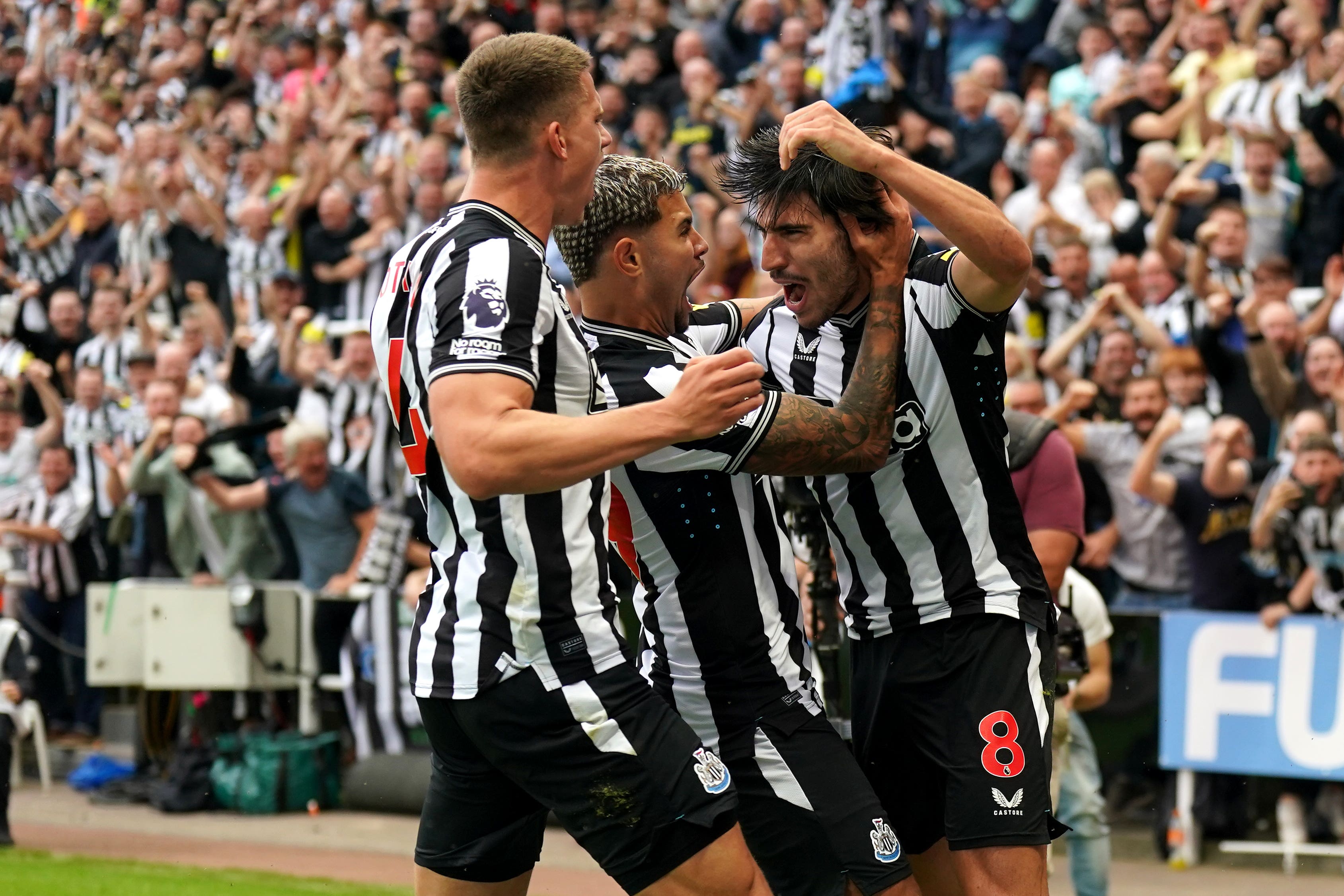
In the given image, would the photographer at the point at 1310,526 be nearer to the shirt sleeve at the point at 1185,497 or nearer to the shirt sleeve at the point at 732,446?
the shirt sleeve at the point at 1185,497

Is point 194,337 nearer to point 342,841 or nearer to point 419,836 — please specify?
point 342,841

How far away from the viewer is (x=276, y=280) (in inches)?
525

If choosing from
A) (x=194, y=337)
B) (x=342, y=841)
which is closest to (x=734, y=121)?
(x=194, y=337)

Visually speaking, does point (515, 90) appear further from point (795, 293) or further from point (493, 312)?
point (795, 293)

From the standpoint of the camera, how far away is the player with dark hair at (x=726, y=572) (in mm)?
3986

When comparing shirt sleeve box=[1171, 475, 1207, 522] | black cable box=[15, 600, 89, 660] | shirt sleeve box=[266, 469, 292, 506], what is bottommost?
black cable box=[15, 600, 89, 660]

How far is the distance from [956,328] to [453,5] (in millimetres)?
13716

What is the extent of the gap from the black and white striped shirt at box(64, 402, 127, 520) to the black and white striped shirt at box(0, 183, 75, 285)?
480 centimetres

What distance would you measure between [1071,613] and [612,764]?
10.5 ft

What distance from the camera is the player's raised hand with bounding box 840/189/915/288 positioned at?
4035mm

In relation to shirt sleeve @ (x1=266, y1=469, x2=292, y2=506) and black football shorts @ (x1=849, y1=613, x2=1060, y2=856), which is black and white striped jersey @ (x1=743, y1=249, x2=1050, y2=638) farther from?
shirt sleeve @ (x1=266, y1=469, x2=292, y2=506)

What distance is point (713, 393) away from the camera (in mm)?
3305

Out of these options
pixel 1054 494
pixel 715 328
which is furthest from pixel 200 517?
pixel 715 328

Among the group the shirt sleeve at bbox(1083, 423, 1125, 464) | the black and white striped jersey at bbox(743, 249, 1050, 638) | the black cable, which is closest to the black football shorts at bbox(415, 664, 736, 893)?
the black and white striped jersey at bbox(743, 249, 1050, 638)
